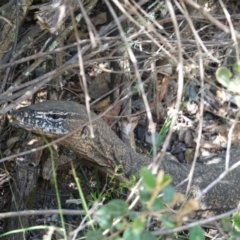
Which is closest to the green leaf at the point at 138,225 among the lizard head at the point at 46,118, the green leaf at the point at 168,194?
the green leaf at the point at 168,194

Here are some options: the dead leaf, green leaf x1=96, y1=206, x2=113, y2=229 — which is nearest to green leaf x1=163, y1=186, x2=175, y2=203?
green leaf x1=96, y1=206, x2=113, y2=229

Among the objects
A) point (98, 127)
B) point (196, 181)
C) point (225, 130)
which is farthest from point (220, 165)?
point (98, 127)

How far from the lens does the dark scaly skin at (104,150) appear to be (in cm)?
341

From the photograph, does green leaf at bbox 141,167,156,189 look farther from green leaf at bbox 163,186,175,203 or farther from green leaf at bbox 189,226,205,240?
green leaf at bbox 189,226,205,240

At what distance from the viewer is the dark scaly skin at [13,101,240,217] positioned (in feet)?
11.2

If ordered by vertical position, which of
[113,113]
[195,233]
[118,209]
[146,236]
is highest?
[118,209]

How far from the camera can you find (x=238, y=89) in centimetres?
198

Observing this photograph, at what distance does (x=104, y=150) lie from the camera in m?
3.74

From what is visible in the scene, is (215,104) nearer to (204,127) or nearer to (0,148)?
(204,127)

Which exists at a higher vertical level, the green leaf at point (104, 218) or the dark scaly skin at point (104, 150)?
the green leaf at point (104, 218)

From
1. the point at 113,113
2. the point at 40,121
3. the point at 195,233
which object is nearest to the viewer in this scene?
the point at 195,233

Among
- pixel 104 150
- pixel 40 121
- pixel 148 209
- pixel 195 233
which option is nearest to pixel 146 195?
pixel 148 209

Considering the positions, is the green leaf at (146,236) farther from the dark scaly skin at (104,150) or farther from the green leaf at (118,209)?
the dark scaly skin at (104,150)

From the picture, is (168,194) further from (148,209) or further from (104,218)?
(104,218)
